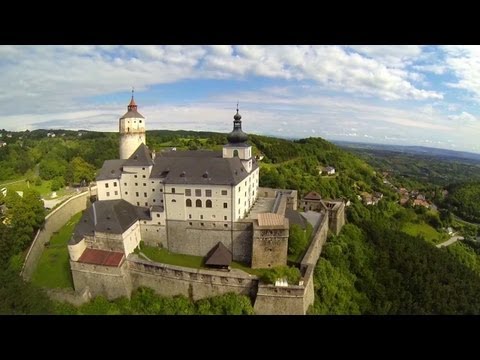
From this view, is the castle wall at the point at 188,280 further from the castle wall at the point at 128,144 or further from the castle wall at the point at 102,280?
the castle wall at the point at 128,144

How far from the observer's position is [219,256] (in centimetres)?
1830

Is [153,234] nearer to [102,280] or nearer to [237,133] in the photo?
[102,280]

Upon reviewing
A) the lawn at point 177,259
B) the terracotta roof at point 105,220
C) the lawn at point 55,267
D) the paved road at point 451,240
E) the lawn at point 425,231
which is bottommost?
the paved road at point 451,240

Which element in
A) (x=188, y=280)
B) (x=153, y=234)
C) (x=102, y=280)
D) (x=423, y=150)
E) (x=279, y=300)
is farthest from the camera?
(x=423, y=150)

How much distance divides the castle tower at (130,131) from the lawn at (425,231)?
34.5 m

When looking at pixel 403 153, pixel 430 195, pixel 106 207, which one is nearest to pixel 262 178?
pixel 106 207

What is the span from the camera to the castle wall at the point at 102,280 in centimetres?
1764

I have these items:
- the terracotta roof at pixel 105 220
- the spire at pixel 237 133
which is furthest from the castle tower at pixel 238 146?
the terracotta roof at pixel 105 220

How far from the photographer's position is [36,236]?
843 inches

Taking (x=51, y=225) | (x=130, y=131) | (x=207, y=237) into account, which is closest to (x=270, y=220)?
(x=207, y=237)

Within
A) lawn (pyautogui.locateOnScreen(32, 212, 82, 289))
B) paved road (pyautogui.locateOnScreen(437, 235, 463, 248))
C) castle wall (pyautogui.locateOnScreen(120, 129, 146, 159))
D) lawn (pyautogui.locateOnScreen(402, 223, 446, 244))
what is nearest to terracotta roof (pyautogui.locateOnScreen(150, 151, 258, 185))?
castle wall (pyautogui.locateOnScreen(120, 129, 146, 159))

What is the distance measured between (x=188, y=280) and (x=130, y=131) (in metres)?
11.1

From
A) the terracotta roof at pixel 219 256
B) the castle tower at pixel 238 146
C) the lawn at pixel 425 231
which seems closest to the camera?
the terracotta roof at pixel 219 256

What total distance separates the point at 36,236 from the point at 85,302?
21.6ft
